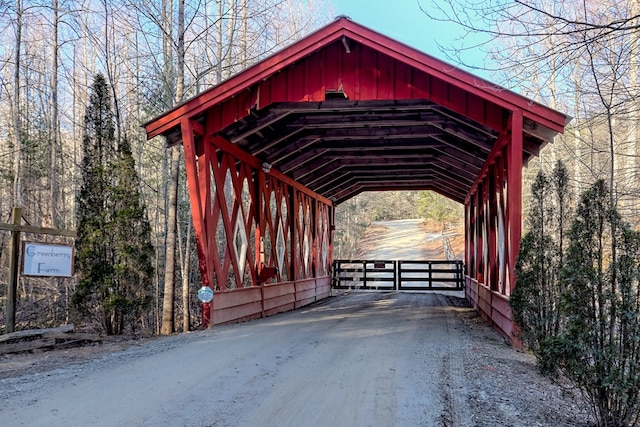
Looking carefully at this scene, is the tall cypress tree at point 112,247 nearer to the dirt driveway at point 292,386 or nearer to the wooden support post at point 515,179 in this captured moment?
the dirt driveway at point 292,386

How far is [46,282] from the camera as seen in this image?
41.0 feet

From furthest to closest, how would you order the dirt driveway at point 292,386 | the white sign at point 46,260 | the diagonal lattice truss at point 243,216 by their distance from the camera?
the diagonal lattice truss at point 243,216 → the white sign at point 46,260 → the dirt driveway at point 292,386

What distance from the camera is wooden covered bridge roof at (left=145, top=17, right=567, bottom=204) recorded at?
7.24 m

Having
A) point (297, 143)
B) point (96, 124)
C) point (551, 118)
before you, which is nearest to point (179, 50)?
point (96, 124)

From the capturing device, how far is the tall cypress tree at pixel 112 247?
7.33 meters

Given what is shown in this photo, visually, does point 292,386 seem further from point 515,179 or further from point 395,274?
point 395,274

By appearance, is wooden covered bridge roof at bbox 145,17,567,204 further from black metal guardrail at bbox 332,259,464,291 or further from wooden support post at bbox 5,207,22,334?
black metal guardrail at bbox 332,259,464,291

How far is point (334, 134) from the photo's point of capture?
10.6 m

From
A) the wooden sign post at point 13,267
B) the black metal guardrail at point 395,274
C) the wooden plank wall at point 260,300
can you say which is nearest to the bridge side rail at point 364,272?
the black metal guardrail at point 395,274

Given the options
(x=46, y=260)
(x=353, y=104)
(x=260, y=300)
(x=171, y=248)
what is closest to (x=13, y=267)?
(x=46, y=260)

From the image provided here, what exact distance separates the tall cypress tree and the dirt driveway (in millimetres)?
1255

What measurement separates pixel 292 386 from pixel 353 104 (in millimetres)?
5167

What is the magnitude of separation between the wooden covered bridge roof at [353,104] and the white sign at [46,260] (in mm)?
2238

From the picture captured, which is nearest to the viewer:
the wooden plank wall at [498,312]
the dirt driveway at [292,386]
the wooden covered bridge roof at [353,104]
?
the dirt driveway at [292,386]
